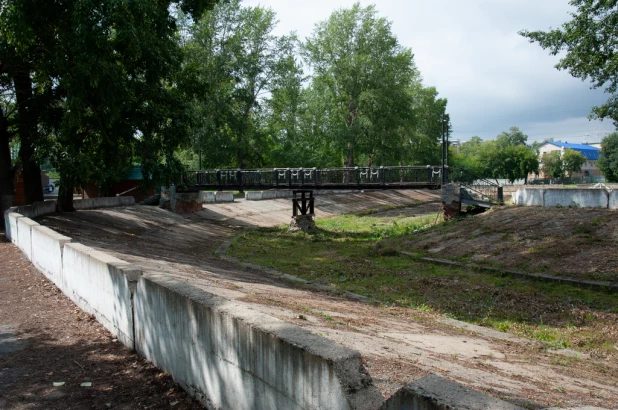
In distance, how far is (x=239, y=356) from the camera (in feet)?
13.4

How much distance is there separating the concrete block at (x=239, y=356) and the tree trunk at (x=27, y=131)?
46.9 ft

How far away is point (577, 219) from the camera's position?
17.3 meters

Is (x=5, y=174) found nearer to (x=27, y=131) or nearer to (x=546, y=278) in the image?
(x=27, y=131)

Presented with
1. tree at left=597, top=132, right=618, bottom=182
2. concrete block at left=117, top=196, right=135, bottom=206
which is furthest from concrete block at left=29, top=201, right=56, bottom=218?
tree at left=597, top=132, right=618, bottom=182

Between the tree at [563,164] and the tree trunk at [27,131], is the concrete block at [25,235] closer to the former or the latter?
the tree trunk at [27,131]

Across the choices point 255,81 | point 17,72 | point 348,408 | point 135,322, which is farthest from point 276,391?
point 255,81

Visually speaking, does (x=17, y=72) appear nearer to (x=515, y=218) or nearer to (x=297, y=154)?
(x=515, y=218)

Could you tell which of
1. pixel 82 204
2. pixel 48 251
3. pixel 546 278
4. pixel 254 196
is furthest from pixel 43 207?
pixel 254 196

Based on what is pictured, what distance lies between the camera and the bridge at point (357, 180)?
24828 mm

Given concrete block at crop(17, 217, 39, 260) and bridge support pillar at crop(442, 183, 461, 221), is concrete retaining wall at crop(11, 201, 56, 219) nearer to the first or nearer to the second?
concrete block at crop(17, 217, 39, 260)

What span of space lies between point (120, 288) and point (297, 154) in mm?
44951

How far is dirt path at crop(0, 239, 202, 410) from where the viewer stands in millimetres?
4977

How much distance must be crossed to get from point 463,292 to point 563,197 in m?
9.77

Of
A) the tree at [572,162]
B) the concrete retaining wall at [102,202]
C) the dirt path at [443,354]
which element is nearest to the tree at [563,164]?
the tree at [572,162]
